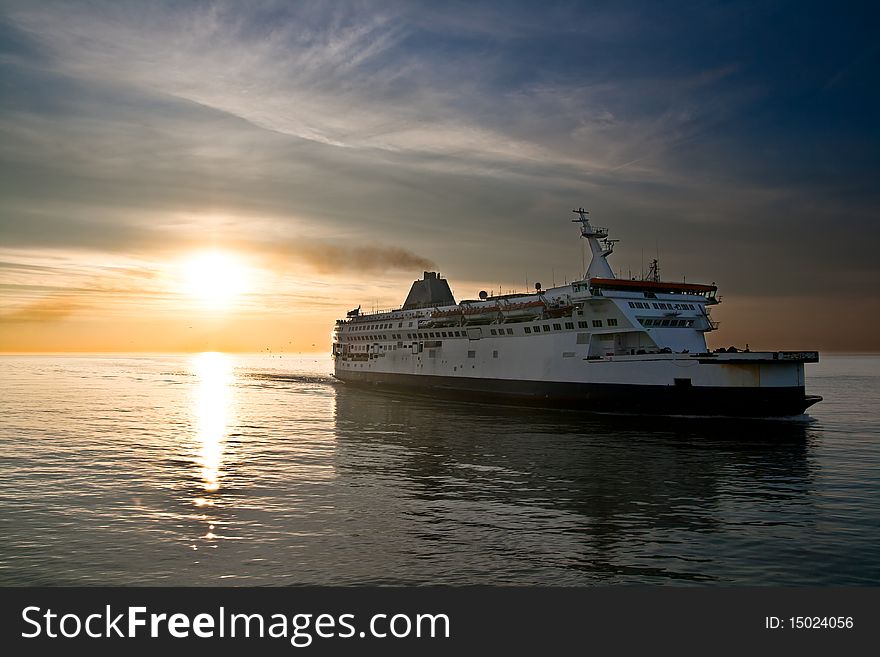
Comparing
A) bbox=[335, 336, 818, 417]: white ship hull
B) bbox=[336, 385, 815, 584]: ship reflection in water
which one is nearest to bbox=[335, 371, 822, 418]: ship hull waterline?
bbox=[335, 336, 818, 417]: white ship hull

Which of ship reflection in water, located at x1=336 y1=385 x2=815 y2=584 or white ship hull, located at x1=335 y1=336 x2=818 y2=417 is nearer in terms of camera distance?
ship reflection in water, located at x1=336 y1=385 x2=815 y2=584

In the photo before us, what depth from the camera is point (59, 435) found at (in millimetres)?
39312

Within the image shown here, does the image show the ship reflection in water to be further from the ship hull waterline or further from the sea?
the ship hull waterline

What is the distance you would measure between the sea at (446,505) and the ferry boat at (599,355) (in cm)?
260

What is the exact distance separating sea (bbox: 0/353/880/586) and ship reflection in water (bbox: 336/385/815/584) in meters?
0.09

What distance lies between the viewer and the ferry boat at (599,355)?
41.5 metres

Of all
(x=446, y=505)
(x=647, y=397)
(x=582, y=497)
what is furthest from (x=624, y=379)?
(x=446, y=505)

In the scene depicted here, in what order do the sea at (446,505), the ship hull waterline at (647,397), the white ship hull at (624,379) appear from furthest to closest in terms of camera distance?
the ship hull waterline at (647,397)
the white ship hull at (624,379)
the sea at (446,505)

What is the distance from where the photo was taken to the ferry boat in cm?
4150

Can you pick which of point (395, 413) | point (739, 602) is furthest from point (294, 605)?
point (395, 413)

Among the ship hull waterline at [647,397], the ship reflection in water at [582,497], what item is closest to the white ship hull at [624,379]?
the ship hull waterline at [647,397]

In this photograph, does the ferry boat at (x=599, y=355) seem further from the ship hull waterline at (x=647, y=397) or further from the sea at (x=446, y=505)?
the sea at (x=446, y=505)

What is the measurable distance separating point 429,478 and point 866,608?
53.1 feet

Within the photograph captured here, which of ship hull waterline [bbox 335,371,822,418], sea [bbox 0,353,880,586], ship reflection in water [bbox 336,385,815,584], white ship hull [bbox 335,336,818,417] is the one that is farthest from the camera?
ship hull waterline [bbox 335,371,822,418]
